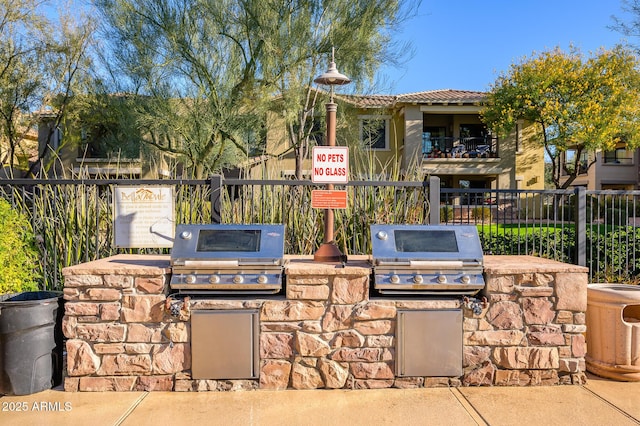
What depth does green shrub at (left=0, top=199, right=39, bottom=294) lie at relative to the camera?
15.6ft

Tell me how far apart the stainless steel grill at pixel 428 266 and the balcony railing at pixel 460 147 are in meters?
21.9

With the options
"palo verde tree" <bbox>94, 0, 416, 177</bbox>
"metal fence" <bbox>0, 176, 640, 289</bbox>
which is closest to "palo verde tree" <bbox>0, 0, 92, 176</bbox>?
"palo verde tree" <bbox>94, 0, 416, 177</bbox>

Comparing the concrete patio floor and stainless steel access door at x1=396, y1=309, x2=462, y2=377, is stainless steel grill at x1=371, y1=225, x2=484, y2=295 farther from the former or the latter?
the concrete patio floor

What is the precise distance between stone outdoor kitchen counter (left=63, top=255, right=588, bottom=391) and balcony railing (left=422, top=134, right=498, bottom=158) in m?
21.8

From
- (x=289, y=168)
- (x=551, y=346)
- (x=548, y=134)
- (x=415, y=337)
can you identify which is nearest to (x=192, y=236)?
(x=415, y=337)

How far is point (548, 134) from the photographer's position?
25328mm

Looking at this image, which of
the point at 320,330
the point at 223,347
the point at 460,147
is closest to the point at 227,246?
the point at 223,347

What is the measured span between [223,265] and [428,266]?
1.68 m

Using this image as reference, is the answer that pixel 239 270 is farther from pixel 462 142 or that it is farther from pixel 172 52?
pixel 462 142

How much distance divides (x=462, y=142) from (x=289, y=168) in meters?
10.3

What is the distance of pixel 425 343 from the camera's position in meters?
4.02

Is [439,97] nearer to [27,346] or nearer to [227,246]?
[227,246]

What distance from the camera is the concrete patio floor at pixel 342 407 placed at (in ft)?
11.4

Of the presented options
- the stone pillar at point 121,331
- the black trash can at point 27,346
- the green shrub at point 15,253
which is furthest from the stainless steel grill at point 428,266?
the green shrub at point 15,253
